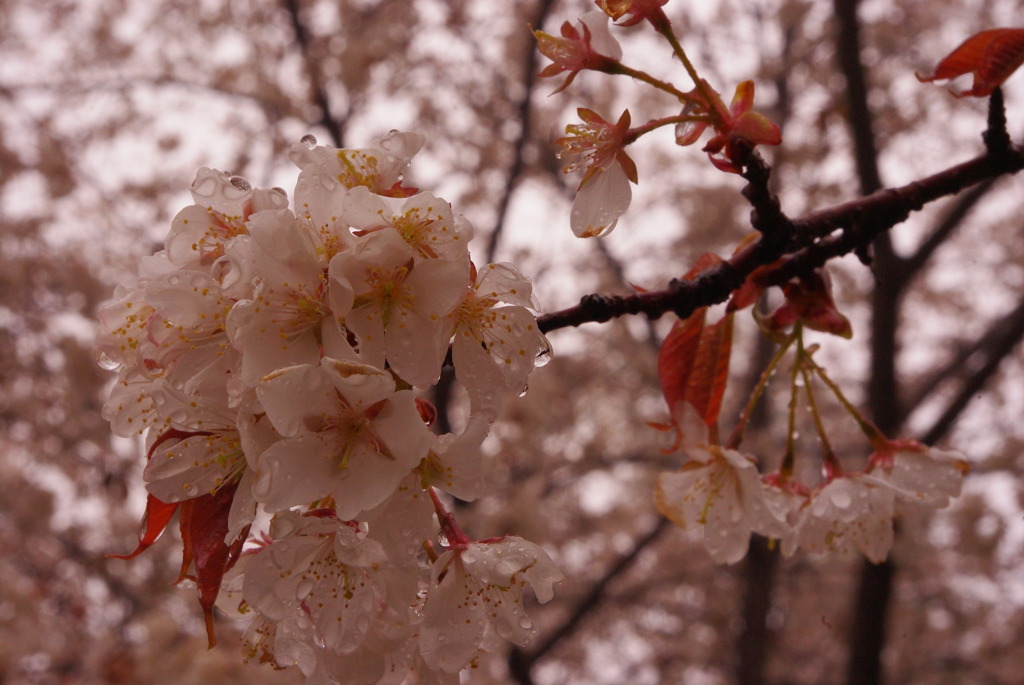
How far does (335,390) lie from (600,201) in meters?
0.35

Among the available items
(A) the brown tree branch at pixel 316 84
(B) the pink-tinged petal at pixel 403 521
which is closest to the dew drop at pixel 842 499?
(B) the pink-tinged petal at pixel 403 521

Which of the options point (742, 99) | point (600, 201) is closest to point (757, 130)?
point (742, 99)

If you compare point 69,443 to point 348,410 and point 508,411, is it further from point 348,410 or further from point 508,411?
point 348,410

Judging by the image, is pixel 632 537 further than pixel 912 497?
Yes

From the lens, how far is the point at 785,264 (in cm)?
95

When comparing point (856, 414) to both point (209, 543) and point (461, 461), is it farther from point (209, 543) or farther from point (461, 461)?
point (209, 543)

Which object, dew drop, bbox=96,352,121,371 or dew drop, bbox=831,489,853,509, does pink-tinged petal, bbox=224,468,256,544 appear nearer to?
dew drop, bbox=96,352,121,371

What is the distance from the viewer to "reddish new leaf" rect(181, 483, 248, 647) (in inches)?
27.0

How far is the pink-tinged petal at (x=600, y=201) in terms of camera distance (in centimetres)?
81

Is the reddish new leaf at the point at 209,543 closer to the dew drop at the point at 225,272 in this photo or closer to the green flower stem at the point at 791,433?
the dew drop at the point at 225,272

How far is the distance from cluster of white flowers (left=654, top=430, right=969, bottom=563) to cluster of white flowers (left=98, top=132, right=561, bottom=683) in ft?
1.06

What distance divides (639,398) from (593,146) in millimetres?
4626

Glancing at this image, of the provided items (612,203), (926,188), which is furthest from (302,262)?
(926,188)

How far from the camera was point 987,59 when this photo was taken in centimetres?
85
